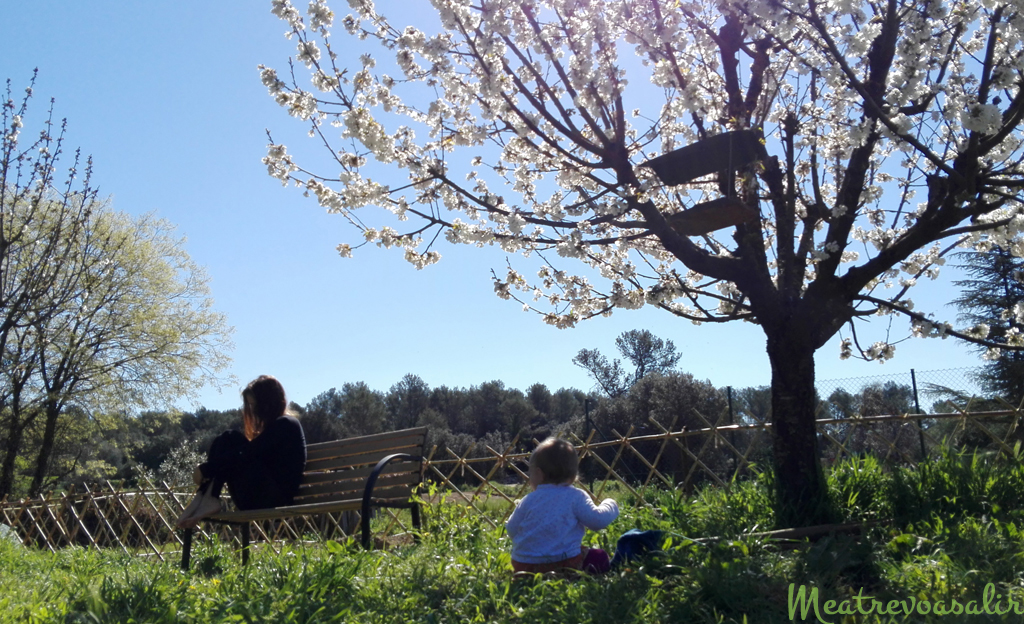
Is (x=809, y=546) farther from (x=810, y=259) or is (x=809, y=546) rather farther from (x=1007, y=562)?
(x=810, y=259)

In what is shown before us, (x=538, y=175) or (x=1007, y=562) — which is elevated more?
(x=538, y=175)

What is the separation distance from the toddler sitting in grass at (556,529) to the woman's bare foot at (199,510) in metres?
2.06

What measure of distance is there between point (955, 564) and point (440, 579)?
6.82 ft

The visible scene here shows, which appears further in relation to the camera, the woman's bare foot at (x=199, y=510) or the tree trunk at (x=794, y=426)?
the woman's bare foot at (x=199, y=510)

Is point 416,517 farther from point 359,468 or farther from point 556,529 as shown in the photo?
point 556,529

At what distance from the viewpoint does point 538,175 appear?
601 centimetres

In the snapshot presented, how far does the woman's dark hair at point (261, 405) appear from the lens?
500 cm

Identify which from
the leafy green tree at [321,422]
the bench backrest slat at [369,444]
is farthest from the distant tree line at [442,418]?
the bench backrest slat at [369,444]

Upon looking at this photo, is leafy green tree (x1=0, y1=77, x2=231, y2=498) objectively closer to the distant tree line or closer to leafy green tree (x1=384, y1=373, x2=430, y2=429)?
the distant tree line

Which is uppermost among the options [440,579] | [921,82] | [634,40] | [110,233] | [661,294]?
[110,233]

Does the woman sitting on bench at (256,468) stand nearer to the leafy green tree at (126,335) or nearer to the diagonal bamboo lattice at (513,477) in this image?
the diagonal bamboo lattice at (513,477)

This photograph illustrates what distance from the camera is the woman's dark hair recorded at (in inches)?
197

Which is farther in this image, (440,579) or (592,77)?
(592,77)

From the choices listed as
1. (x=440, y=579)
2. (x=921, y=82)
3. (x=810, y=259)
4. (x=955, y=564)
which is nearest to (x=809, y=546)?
(x=955, y=564)
